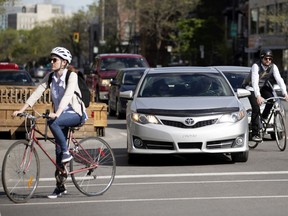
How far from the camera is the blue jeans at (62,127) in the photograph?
1093cm

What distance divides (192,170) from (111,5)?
82.9m

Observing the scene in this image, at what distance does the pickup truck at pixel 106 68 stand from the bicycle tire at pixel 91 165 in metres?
22.4

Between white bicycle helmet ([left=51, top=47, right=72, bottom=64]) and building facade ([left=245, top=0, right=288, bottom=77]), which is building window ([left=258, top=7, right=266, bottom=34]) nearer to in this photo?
building facade ([left=245, top=0, right=288, bottom=77])

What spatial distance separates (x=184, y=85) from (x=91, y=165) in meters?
4.54

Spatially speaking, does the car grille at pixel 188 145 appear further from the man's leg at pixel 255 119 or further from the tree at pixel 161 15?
the tree at pixel 161 15

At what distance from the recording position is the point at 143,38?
98438 mm

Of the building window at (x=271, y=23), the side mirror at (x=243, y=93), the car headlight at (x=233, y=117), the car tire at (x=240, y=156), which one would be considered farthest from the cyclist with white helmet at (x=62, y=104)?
the building window at (x=271, y=23)

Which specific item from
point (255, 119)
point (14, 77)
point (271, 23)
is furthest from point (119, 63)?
point (271, 23)

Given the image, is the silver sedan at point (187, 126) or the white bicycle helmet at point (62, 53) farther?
the silver sedan at point (187, 126)

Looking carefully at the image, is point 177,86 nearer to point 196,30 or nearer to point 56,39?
point 196,30

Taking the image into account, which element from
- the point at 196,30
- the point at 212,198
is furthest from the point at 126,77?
the point at 196,30

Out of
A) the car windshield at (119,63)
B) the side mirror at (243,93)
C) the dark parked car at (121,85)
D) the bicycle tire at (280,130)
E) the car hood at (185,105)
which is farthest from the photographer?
the car windshield at (119,63)

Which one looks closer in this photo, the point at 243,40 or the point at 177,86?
the point at 177,86

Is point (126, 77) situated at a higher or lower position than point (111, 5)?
lower
